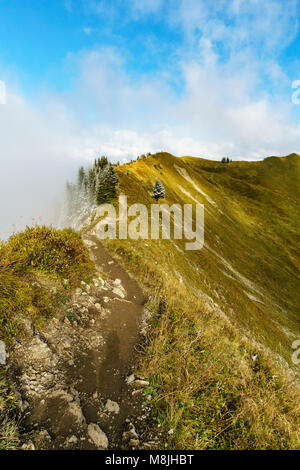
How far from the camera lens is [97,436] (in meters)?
3.82

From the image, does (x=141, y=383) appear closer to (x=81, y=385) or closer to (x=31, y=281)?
(x=81, y=385)

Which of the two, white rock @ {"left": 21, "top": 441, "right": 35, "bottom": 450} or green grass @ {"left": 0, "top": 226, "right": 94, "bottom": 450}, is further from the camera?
green grass @ {"left": 0, "top": 226, "right": 94, "bottom": 450}

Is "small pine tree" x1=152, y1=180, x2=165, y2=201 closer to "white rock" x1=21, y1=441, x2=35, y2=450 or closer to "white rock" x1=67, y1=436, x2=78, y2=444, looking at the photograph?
"white rock" x1=67, y1=436, x2=78, y2=444

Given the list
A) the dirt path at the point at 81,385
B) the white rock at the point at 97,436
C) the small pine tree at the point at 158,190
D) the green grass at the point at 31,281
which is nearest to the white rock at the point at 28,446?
the dirt path at the point at 81,385

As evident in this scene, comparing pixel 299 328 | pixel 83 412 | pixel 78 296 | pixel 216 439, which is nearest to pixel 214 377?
pixel 216 439

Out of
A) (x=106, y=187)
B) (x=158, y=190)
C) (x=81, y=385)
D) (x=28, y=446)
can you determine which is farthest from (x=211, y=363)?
(x=158, y=190)

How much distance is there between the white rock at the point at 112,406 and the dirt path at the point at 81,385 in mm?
21

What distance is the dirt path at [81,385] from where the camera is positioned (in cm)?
378

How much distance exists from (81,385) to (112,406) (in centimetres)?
87

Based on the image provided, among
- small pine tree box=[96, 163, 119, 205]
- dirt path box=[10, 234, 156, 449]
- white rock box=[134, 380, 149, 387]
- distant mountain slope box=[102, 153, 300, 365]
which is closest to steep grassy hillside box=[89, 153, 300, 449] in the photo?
white rock box=[134, 380, 149, 387]

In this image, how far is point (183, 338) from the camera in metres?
6.62

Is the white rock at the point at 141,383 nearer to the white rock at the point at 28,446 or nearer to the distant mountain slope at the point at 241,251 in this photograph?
the white rock at the point at 28,446

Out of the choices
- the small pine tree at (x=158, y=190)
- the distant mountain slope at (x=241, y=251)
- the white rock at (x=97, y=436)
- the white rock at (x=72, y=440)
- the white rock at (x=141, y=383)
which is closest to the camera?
the white rock at (x=72, y=440)

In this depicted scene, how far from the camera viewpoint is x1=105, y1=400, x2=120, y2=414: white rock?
4406 millimetres
